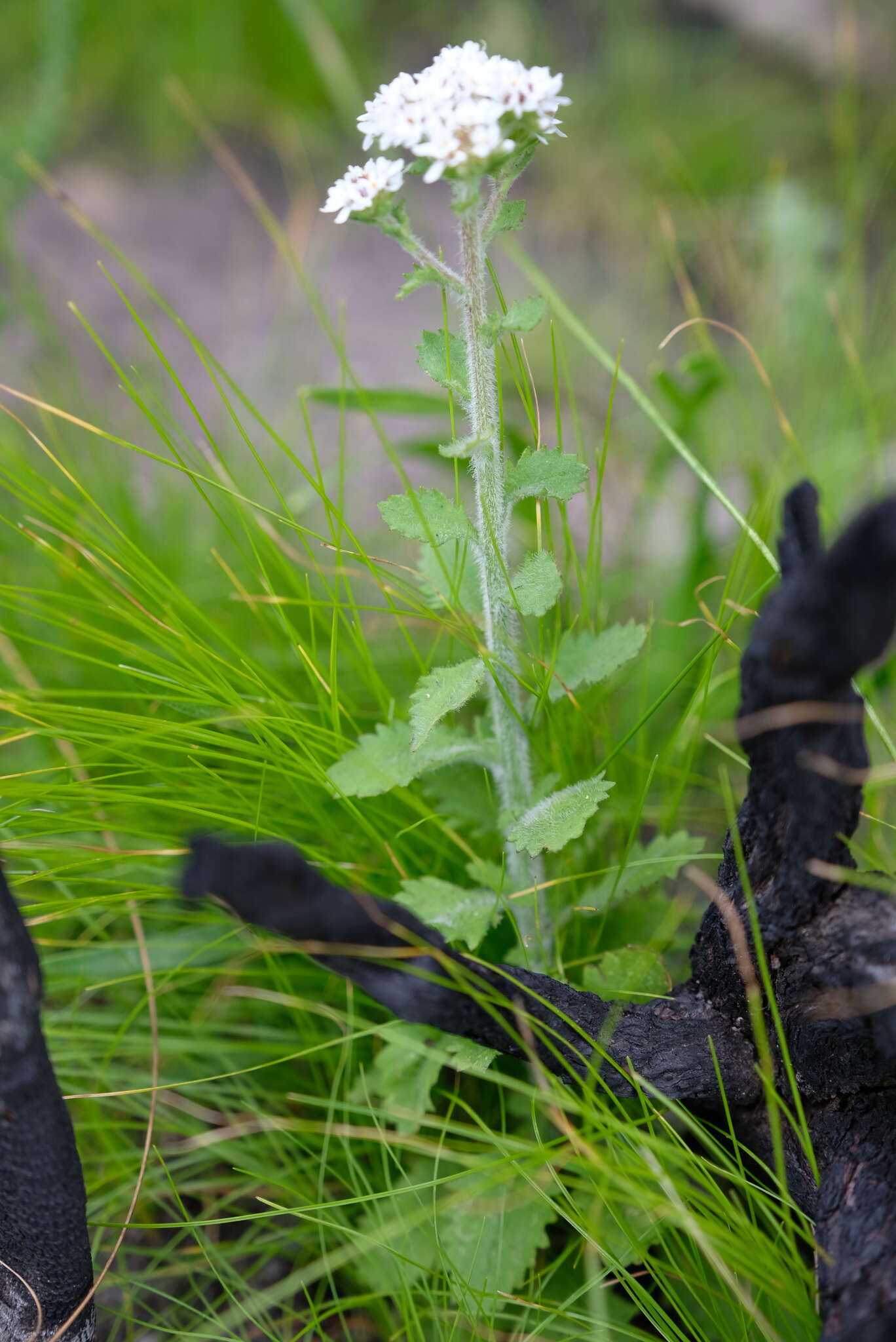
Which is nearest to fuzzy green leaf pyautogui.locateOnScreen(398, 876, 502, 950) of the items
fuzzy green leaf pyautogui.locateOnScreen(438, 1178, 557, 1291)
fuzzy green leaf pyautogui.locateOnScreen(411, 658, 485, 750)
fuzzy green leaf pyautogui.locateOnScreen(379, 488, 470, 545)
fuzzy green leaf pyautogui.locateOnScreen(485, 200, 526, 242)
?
fuzzy green leaf pyautogui.locateOnScreen(411, 658, 485, 750)

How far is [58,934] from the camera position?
5.03 feet

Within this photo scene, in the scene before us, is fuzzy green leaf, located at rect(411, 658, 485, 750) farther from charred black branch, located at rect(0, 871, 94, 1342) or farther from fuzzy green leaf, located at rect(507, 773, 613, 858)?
charred black branch, located at rect(0, 871, 94, 1342)

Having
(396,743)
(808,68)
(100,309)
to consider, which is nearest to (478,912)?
(396,743)

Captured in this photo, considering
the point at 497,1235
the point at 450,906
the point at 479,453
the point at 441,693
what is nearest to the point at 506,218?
the point at 479,453

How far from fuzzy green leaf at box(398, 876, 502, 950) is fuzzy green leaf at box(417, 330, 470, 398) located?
1.85 ft

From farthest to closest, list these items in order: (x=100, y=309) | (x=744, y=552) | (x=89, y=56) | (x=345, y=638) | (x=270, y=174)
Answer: (x=270, y=174) < (x=89, y=56) < (x=100, y=309) < (x=345, y=638) < (x=744, y=552)

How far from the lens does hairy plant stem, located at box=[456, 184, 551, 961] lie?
0.94 metres

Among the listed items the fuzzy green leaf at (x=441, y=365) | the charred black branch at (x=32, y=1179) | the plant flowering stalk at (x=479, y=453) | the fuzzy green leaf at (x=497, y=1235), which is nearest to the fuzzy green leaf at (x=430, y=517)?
the plant flowering stalk at (x=479, y=453)

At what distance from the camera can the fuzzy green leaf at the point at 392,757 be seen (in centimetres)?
107

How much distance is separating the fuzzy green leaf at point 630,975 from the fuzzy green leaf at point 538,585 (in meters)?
0.46

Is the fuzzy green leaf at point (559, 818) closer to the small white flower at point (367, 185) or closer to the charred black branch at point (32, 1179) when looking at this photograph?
the charred black branch at point (32, 1179)

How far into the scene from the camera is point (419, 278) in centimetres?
92

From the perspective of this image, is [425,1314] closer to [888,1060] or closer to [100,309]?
[888,1060]

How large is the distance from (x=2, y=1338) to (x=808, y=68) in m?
4.47
